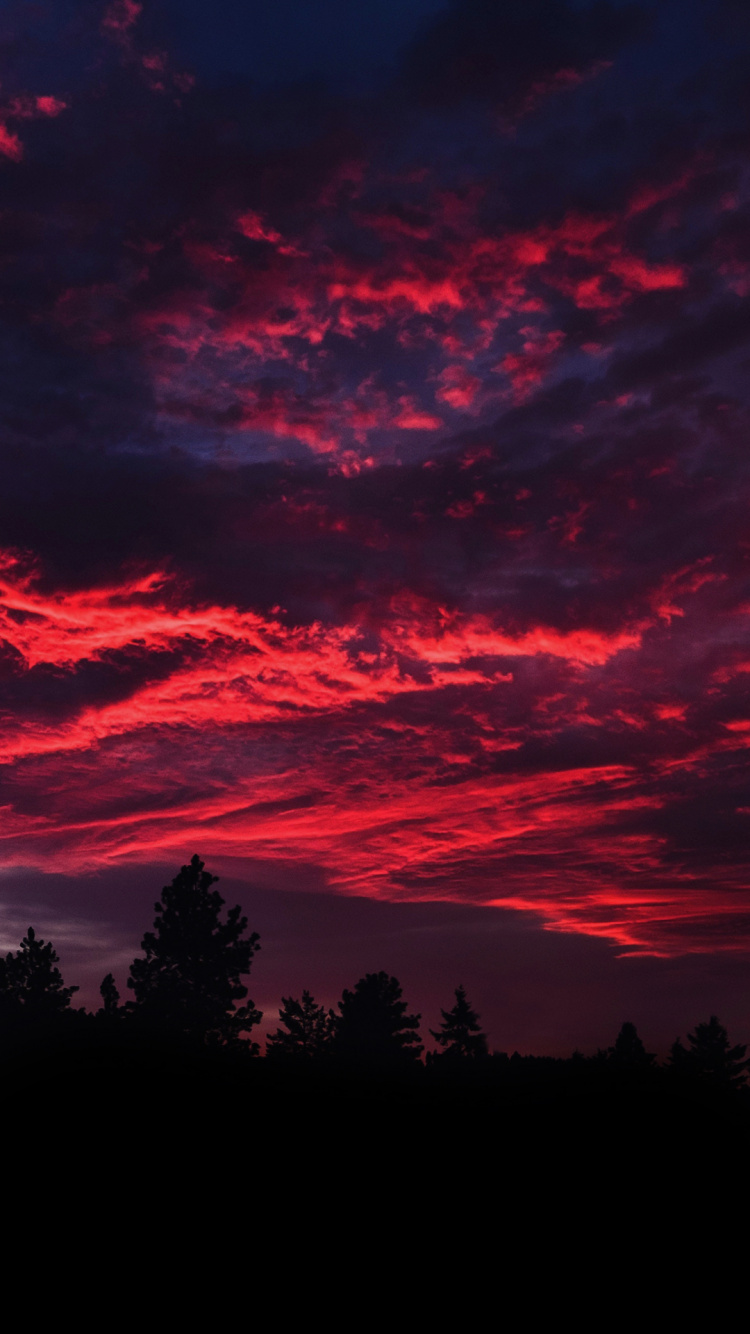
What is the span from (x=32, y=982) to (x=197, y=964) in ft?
41.2

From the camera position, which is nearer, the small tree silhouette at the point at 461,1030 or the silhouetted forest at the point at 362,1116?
the silhouetted forest at the point at 362,1116

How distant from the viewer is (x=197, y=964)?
6538 cm

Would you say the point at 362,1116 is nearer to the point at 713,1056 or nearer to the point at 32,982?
the point at 32,982

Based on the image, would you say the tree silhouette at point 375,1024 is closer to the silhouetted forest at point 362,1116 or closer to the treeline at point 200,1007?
the treeline at point 200,1007

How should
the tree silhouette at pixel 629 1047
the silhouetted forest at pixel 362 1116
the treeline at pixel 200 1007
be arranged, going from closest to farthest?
the silhouetted forest at pixel 362 1116 → the treeline at pixel 200 1007 → the tree silhouette at pixel 629 1047

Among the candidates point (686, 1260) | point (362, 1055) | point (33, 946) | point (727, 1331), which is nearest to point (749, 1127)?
point (686, 1260)

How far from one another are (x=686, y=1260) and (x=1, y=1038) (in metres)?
53.2

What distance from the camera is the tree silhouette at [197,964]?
63.6 m

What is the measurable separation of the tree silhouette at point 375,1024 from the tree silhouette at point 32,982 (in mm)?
19845

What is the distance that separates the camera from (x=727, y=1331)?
15.8 metres

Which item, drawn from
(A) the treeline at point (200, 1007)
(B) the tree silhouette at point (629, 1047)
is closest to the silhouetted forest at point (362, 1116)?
(A) the treeline at point (200, 1007)

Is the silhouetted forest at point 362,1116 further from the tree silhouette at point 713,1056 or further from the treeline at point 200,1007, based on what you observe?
the tree silhouette at point 713,1056

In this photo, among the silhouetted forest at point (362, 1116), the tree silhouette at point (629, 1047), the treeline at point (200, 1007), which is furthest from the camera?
the tree silhouette at point (629, 1047)

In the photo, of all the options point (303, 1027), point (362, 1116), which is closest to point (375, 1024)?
point (303, 1027)
